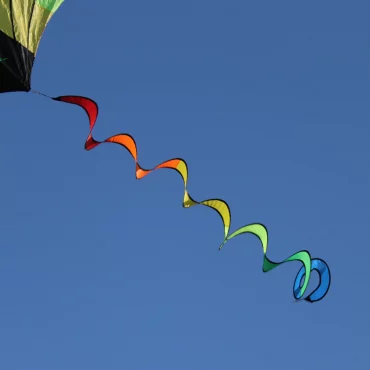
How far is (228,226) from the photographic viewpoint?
15188 mm

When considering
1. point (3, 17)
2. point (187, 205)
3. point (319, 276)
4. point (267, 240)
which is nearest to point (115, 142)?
point (187, 205)

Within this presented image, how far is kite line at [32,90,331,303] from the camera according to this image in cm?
1326

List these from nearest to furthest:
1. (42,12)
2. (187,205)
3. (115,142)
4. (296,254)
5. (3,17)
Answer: (3,17), (42,12), (115,142), (187,205), (296,254)

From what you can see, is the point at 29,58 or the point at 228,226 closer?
the point at 29,58

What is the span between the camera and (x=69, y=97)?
1245 cm

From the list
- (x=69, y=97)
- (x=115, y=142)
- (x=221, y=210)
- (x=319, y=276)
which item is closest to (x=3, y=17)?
(x=69, y=97)

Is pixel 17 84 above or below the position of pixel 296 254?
below

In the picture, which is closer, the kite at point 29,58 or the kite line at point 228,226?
the kite at point 29,58

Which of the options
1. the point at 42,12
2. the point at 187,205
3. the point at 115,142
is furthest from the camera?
the point at 187,205

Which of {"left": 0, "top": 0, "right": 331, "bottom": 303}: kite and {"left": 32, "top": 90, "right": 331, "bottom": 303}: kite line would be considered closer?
{"left": 0, "top": 0, "right": 331, "bottom": 303}: kite

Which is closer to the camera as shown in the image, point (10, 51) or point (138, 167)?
point (10, 51)

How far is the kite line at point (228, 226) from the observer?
13.3 m

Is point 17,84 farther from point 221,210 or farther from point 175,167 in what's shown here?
point 221,210

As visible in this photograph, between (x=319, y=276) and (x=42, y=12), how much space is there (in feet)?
26.0
